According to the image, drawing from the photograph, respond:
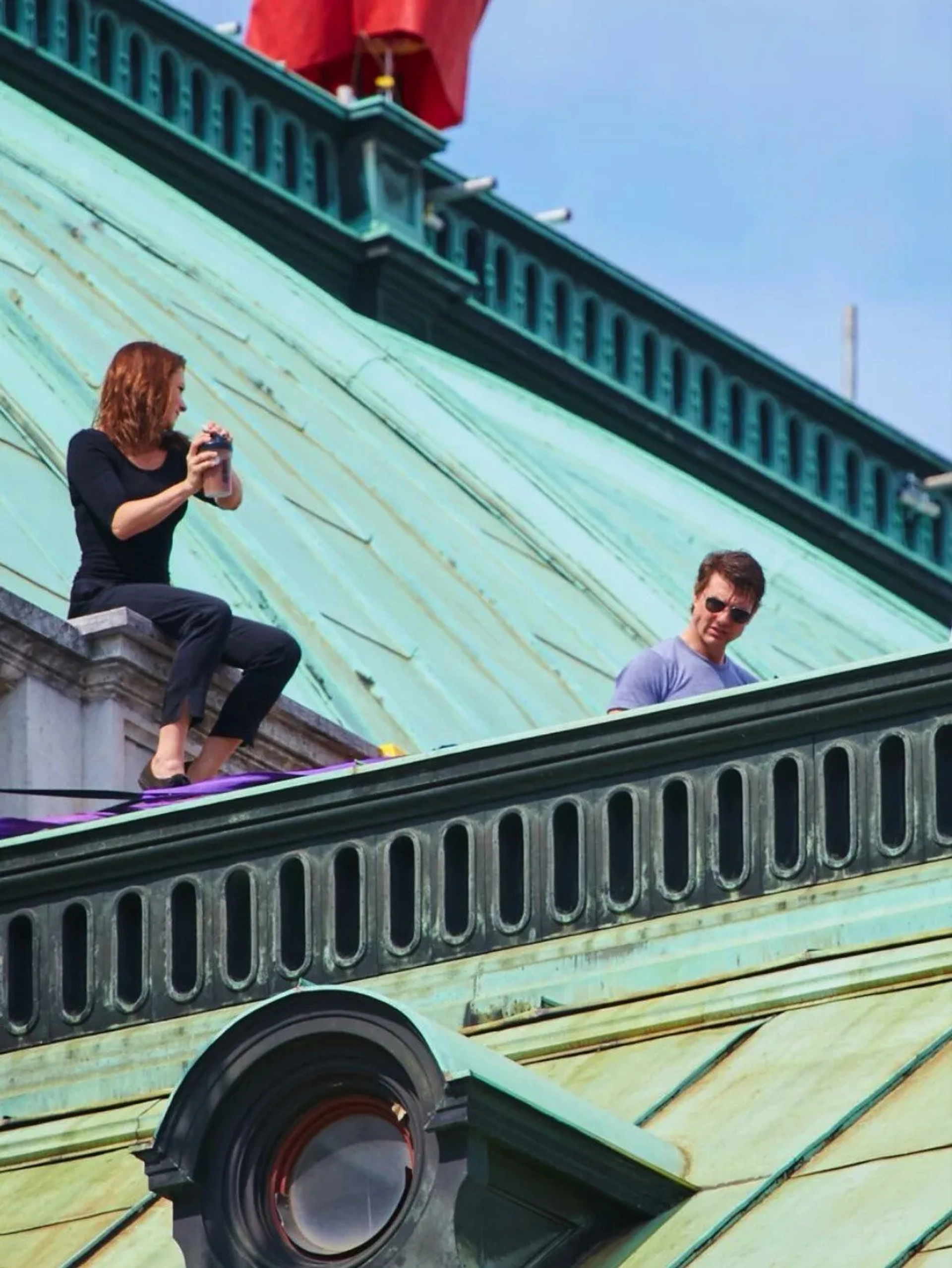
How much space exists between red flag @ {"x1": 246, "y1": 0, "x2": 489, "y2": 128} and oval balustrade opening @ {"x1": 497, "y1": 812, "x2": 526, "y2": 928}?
1561 cm

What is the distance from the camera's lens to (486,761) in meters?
17.0

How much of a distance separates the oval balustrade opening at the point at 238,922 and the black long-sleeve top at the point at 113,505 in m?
2.59

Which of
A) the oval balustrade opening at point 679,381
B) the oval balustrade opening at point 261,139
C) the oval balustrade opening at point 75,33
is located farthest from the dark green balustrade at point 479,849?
the oval balustrade opening at point 679,381

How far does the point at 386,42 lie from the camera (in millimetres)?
32531

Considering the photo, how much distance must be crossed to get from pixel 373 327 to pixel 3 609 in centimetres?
949

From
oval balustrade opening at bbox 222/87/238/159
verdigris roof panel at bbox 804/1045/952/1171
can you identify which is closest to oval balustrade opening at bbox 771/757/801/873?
verdigris roof panel at bbox 804/1045/952/1171

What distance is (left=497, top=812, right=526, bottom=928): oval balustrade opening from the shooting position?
1697 cm

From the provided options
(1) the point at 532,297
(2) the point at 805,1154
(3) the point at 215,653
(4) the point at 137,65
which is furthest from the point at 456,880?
(1) the point at 532,297

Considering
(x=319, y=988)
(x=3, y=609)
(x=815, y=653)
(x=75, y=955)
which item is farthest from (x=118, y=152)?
(x=319, y=988)

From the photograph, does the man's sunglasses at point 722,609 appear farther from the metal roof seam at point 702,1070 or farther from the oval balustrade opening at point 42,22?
the oval balustrade opening at point 42,22

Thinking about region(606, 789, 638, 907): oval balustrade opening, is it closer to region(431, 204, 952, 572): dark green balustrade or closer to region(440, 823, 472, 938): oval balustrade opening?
region(440, 823, 472, 938): oval balustrade opening

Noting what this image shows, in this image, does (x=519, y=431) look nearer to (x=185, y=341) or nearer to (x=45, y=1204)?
(x=185, y=341)

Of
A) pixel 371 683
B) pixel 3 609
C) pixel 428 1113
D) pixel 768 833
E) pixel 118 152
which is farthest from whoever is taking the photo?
pixel 118 152

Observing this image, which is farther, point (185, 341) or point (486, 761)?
point (185, 341)
